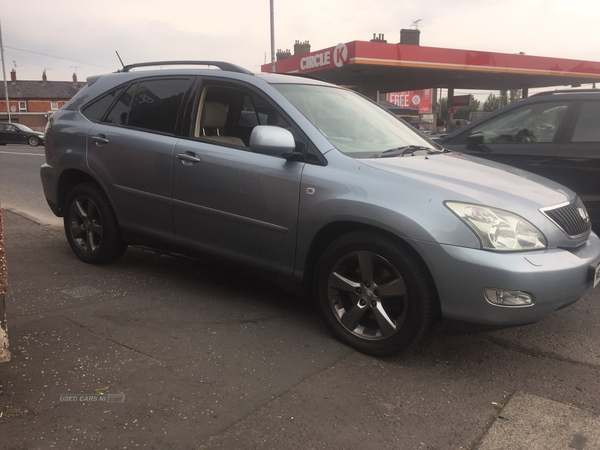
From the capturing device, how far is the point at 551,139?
5.40 m

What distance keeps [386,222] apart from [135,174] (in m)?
2.26

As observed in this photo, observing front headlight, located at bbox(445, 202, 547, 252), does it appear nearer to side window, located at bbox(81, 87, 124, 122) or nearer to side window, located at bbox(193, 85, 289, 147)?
side window, located at bbox(193, 85, 289, 147)

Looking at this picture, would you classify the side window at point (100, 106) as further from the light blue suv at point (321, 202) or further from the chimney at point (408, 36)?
the chimney at point (408, 36)

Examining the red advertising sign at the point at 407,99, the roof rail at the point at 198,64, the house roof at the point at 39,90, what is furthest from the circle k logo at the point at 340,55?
the house roof at the point at 39,90

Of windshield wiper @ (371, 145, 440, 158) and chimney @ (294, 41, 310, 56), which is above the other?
chimney @ (294, 41, 310, 56)

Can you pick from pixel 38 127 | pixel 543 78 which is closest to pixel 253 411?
pixel 543 78

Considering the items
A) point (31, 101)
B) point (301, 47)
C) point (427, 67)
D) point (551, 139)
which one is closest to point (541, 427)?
point (551, 139)

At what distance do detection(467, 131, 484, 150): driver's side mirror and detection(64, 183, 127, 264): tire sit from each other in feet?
11.7

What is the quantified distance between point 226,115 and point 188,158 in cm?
50

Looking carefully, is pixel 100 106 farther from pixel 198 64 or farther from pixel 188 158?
pixel 188 158

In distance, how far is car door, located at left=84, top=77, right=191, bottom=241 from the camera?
170 inches

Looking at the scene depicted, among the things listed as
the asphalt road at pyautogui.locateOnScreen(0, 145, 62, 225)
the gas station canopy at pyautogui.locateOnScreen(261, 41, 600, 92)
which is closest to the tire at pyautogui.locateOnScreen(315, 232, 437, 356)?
the asphalt road at pyautogui.locateOnScreen(0, 145, 62, 225)

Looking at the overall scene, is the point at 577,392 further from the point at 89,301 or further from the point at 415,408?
the point at 89,301

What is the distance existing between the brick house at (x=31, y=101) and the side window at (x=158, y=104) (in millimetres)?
67367
